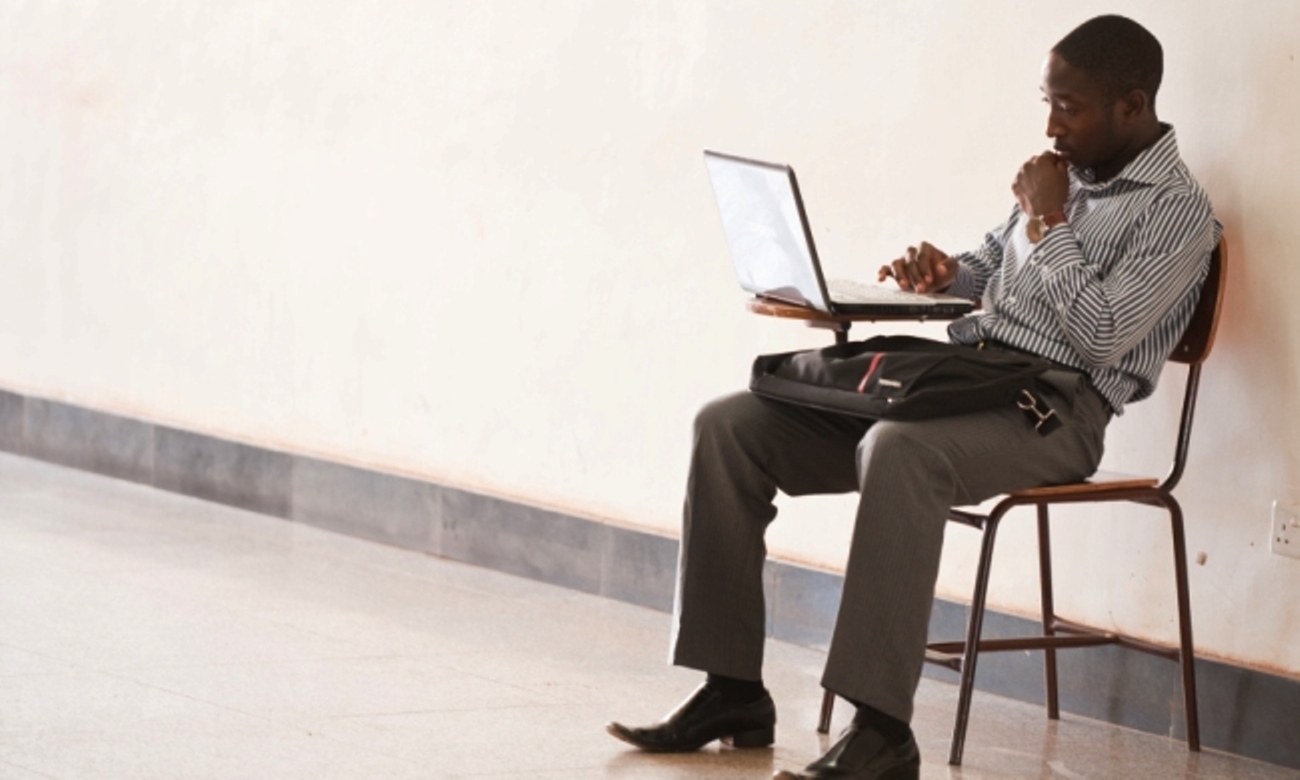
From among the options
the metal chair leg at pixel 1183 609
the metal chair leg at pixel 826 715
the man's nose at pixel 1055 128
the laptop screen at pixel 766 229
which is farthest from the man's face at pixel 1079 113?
the metal chair leg at pixel 826 715

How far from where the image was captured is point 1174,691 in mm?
3289

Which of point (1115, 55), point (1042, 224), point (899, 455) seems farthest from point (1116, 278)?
point (899, 455)

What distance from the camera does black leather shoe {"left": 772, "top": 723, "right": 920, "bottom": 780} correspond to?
266cm

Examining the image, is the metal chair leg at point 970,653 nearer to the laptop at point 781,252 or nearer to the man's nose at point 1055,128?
the laptop at point 781,252

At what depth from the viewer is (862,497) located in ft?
8.95

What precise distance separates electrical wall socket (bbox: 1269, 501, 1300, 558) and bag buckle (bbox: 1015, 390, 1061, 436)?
1.76ft

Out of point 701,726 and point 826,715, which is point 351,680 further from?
point 826,715

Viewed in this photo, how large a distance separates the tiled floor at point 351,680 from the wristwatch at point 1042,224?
85 centimetres

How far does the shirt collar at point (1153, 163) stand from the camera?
2.98 meters

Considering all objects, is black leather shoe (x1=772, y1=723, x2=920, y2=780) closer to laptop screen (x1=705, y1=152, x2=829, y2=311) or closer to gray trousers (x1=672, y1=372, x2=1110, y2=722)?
gray trousers (x1=672, y1=372, x2=1110, y2=722)

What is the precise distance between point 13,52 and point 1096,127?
4151 millimetres

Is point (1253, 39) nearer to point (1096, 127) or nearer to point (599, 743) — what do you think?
point (1096, 127)

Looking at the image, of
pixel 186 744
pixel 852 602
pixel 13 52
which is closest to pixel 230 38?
pixel 13 52

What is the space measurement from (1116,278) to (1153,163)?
22 centimetres
